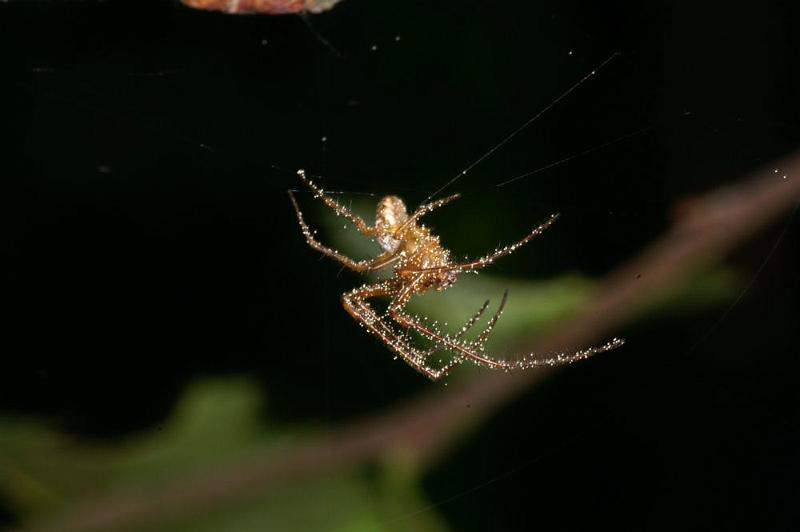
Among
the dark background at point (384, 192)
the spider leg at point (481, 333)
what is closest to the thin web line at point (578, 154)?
the dark background at point (384, 192)

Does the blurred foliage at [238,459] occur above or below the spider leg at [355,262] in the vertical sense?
below

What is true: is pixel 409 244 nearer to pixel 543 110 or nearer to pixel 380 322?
pixel 380 322

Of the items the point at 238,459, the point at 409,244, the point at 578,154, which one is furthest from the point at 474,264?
the point at 238,459

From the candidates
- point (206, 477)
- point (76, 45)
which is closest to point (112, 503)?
point (206, 477)

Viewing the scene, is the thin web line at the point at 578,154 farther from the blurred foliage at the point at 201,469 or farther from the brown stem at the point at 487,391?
the blurred foliage at the point at 201,469

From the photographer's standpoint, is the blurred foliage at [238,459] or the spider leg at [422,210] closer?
the spider leg at [422,210]

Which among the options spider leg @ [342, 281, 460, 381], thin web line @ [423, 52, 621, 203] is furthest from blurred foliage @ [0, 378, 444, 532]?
thin web line @ [423, 52, 621, 203]

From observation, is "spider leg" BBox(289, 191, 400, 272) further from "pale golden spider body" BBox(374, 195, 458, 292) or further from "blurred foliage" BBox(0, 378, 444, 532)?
"blurred foliage" BBox(0, 378, 444, 532)
